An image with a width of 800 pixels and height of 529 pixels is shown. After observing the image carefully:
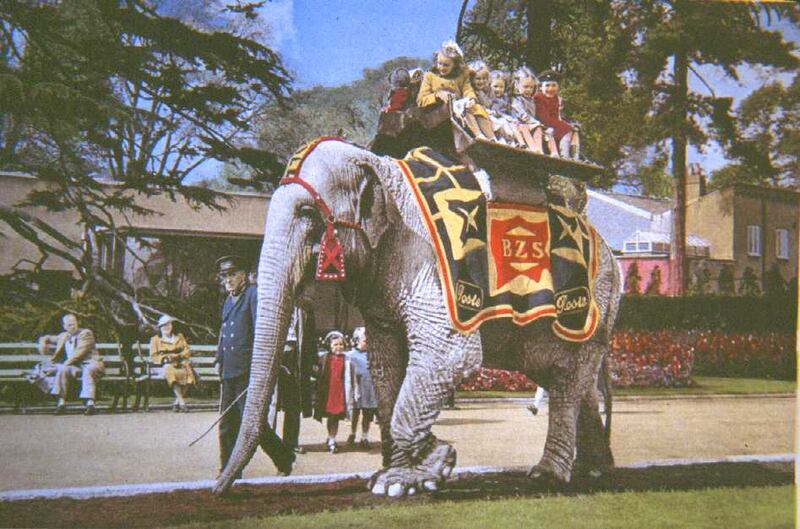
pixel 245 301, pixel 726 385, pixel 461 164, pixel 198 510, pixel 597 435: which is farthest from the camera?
pixel 726 385

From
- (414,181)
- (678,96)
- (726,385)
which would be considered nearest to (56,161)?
(414,181)

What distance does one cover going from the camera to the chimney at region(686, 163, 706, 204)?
537 cm

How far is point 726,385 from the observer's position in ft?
17.8

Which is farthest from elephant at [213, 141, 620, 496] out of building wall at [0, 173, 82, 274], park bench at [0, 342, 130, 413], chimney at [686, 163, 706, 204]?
chimney at [686, 163, 706, 204]

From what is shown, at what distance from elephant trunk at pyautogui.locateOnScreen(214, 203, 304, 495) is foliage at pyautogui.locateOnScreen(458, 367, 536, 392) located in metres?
1.07

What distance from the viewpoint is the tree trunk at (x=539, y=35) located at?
16.3ft

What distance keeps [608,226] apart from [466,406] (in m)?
1.27

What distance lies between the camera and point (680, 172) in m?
5.50

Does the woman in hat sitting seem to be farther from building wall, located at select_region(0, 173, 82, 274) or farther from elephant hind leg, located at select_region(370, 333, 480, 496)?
elephant hind leg, located at select_region(370, 333, 480, 496)

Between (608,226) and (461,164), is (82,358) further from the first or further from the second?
(608,226)

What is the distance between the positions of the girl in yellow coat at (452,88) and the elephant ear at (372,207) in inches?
17.1

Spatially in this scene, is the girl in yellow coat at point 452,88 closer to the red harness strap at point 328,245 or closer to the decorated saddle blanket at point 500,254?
the decorated saddle blanket at point 500,254

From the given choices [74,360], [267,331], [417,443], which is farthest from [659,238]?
[74,360]

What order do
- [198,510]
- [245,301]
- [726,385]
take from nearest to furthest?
[198,510] < [245,301] < [726,385]
